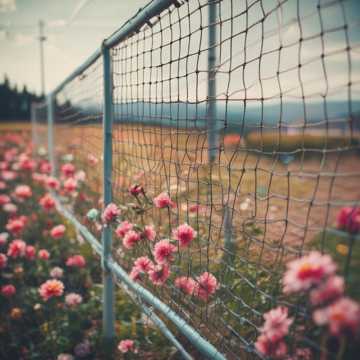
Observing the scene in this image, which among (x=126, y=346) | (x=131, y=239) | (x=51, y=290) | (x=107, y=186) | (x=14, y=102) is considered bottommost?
(x=126, y=346)

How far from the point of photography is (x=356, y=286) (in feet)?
4.34

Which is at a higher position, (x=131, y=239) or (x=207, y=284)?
(x=131, y=239)

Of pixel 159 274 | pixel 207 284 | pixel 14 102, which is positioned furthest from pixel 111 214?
pixel 14 102

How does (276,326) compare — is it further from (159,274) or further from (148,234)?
(148,234)

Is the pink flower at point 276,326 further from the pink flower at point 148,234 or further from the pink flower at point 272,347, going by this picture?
the pink flower at point 148,234

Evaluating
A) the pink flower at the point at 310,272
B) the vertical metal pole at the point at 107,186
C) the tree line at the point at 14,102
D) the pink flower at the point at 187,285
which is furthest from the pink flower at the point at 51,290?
the tree line at the point at 14,102

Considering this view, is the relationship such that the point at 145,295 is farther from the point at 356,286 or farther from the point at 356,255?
the point at 356,255

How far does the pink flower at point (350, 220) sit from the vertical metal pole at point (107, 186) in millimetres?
1358

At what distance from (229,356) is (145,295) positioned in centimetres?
47

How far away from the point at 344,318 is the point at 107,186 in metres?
1.62

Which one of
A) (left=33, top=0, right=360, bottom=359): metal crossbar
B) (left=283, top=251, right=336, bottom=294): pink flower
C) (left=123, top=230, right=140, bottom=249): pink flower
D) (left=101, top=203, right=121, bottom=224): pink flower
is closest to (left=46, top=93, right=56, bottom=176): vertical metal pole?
(left=33, top=0, right=360, bottom=359): metal crossbar

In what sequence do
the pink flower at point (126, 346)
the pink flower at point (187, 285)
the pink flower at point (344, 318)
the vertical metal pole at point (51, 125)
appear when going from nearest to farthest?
the pink flower at point (344, 318), the pink flower at point (187, 285), the pink flower at point (126, 346), the vertical metal pole at point (51, 125)

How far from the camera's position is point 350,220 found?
0.77 metres

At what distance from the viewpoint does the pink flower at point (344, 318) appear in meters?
0.51
